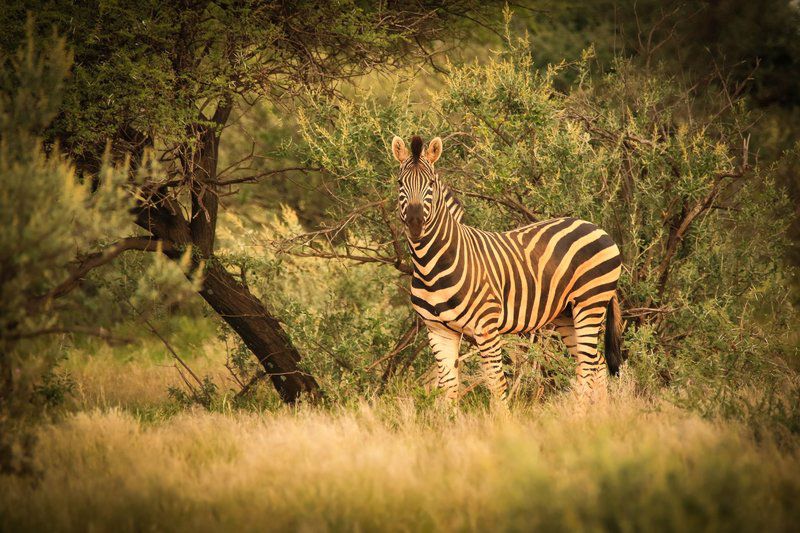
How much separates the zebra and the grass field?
0.88 metres

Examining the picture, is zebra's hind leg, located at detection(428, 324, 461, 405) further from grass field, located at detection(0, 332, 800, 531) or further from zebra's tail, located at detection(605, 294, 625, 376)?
zebra's tail, located at detection(605, 294, 625, 376)

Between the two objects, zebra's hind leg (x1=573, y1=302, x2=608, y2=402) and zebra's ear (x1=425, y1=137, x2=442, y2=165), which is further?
zebra's hind leg (x1=573, y1=302, x2=608, y2=402)

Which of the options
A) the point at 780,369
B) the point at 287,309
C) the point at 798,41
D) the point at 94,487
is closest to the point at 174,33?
the point at 287,309

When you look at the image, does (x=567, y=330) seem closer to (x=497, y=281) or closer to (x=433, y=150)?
(x=497, y=281)

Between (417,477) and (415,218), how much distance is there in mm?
2404

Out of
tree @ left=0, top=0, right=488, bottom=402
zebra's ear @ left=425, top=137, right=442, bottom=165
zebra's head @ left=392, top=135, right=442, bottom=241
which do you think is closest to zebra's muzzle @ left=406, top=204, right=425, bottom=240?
zebra's head @ left=392, top=135, right=442, bottom=241

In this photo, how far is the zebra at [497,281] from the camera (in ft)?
24.7

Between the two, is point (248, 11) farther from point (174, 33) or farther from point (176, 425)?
point (176, 425)

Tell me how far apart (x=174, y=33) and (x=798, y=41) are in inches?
655

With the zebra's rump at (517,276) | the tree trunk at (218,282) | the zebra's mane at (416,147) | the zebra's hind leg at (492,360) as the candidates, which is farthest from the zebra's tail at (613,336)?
the tree trunk at (218,282)

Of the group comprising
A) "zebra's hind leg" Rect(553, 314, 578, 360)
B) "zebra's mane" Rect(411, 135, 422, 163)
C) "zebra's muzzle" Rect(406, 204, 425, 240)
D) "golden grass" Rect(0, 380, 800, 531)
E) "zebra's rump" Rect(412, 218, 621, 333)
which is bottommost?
"golden grass" Rect(0, 380, 800, 531)

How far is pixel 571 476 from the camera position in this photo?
5.11m

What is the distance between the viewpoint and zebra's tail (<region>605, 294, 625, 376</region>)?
8328 mm

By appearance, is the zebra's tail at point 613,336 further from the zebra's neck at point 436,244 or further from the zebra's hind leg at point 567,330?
the zebra's neck at point 436,244
